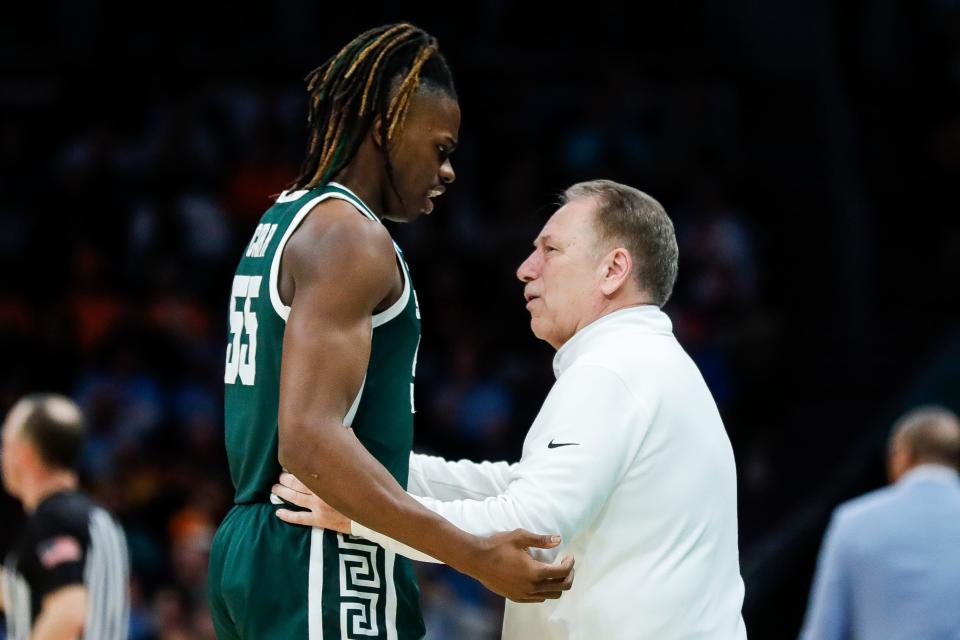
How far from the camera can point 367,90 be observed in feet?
9.84

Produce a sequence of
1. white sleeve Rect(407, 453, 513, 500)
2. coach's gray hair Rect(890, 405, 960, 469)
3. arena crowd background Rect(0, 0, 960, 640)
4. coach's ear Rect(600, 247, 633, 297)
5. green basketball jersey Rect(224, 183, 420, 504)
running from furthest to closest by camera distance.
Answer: arena crowd background Rect(0, 0, 960, 640), coach's gray hair Rect(890, 405, 960, 469), white sleeve Rect(407, 453, 513, 500), coach's ear Rect(600, 247, 633, 297), green basketball jersey Rect(224, 183, 420, 504)

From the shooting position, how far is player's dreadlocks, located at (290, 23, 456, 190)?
300 cm

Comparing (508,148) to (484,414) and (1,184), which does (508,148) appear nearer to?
(484,414)

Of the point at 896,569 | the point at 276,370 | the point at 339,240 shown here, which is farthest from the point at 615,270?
the point at 896,569

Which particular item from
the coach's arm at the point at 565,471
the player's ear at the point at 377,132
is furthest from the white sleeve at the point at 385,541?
the player's ear at the point at 377,132

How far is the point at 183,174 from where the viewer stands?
983 centimetres

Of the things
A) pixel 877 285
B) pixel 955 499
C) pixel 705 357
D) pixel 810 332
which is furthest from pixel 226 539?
pixel 877 285

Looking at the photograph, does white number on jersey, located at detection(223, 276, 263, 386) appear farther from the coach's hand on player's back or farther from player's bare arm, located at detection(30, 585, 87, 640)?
player's bare arm, located at detection(30, 585, 87, 640)

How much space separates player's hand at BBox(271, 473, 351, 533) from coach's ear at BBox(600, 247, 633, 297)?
836 millimetres

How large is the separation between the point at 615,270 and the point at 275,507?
3.10 ft

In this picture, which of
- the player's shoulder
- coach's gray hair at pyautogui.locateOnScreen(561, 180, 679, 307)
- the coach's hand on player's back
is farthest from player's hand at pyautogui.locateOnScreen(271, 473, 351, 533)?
coach's gray hair at pyautogui.locateOnScreen(561, 180, 679, 307)

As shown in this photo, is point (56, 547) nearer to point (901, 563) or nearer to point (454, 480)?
point (454, 480)

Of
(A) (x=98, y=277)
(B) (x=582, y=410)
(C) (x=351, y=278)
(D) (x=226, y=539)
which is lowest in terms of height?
(A) (x=98, y=277)

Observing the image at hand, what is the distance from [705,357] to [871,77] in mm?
4377
